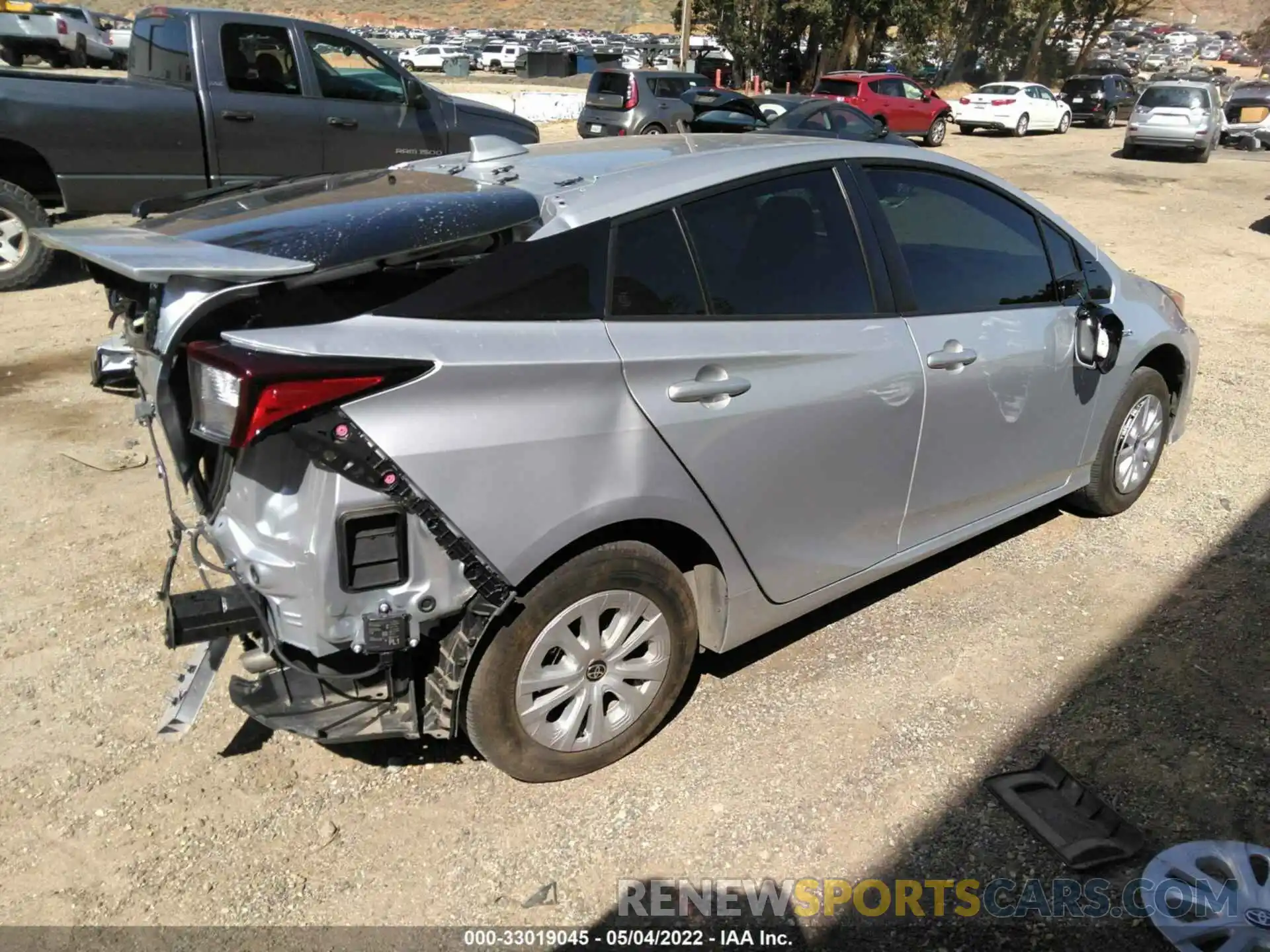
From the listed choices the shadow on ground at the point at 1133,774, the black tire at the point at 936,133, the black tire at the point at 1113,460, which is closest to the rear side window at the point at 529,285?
the shadow on ground at the point at 1133,774

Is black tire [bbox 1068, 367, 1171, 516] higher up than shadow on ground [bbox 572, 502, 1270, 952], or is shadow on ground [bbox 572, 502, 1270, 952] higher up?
black tire [bbox 1068, 367, 1171, 516]

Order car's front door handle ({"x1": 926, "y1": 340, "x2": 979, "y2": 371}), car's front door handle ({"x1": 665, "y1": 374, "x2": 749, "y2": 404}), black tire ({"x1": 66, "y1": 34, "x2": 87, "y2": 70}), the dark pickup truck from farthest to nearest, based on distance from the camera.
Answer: black tire ({"x1": 66, "y1": 34, "x2": 87, "y2": 70}) → the dark pickup truck → car's front door handle ({"x1": 926, "y1": 340, "x2": 979, "y2": 371}) → car's front door handle ({"x1": 665, "y1": 374, "x2": 749, "y2": 404})

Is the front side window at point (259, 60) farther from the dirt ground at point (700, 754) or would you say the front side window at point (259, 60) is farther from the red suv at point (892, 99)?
the red suv at point (892, 99)

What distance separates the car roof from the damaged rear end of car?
16cm

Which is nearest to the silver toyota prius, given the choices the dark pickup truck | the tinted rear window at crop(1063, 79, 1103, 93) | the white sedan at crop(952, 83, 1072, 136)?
the dark pickup truck

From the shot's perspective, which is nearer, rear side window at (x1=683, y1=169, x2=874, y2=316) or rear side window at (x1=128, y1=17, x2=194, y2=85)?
rear side window at (x1=683, y1=169, x2=874, y2=316)

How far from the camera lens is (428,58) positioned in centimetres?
4488

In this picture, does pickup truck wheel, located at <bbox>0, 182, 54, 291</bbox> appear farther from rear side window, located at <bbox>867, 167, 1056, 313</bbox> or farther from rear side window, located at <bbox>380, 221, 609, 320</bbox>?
rear side window, located at <bbox>867, 167, 1056, 313</bbox>

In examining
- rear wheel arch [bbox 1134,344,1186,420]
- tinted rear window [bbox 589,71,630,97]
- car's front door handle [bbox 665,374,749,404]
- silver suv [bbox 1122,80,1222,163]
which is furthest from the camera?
silver suv [bbox 1122,80,1222,163]

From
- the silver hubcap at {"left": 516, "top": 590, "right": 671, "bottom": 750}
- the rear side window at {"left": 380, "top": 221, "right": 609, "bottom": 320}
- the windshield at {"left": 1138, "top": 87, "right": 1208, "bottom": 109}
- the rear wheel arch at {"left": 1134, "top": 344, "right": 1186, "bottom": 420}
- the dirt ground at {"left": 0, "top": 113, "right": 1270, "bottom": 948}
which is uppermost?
the windshield at {"left": 1138, "top": 87, "right": 1208, "bottom": 109}

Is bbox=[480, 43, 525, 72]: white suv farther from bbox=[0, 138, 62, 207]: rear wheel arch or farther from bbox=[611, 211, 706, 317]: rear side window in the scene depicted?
bbox=[611, 211, 706, 317]: rear side window

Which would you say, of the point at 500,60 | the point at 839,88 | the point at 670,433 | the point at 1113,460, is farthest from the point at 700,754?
the point at 500,60

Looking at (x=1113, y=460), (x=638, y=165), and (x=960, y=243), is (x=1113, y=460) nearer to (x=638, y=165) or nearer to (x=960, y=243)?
(x=960, y=243)

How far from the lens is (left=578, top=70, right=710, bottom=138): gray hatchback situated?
19.3 metres
